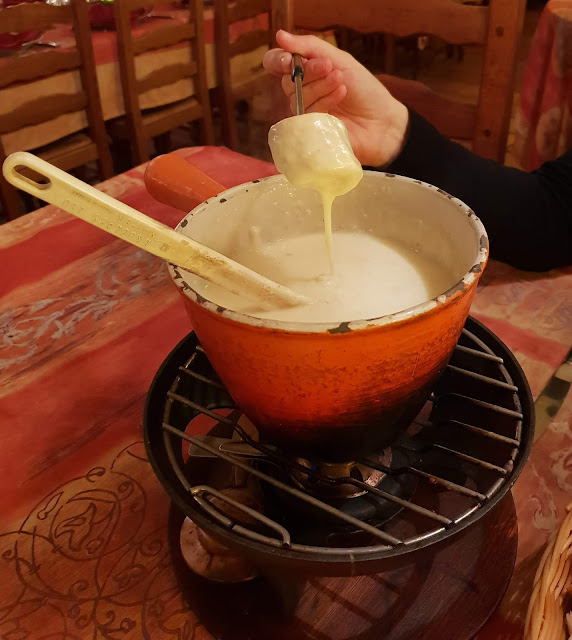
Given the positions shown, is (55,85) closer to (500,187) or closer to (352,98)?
(352,98)

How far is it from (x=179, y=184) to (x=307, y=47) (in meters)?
0.39

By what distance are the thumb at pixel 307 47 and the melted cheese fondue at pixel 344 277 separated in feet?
1.09

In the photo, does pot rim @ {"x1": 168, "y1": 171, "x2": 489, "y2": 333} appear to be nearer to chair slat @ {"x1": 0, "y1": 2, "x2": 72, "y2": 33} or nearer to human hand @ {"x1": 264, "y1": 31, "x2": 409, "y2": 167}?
human hand @ {"x1": 264, "y1": 31, "x2": 409, "y2": 167}

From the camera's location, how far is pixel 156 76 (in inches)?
100

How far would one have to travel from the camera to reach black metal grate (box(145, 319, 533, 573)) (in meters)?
0.44

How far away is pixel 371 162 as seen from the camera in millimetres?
1073

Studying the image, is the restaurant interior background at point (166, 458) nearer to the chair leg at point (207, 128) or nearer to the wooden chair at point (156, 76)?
the wooden chair at point (156, 76)

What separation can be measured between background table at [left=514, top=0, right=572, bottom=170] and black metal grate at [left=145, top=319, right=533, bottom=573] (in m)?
1.45

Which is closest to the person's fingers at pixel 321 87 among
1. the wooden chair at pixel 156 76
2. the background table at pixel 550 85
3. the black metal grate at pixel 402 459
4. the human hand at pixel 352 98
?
the human hand at pixel 352 98

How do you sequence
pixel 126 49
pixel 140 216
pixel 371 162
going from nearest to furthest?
pixel 140 216 < pixel 371 162 < pixel 126 49

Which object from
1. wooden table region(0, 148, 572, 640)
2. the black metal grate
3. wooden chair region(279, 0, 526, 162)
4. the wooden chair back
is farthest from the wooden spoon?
the wooden chair back

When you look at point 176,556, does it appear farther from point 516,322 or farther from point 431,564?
point 516,322

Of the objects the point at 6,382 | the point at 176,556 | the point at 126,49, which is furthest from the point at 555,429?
the point at 126,49

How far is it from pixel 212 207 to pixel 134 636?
38cm
